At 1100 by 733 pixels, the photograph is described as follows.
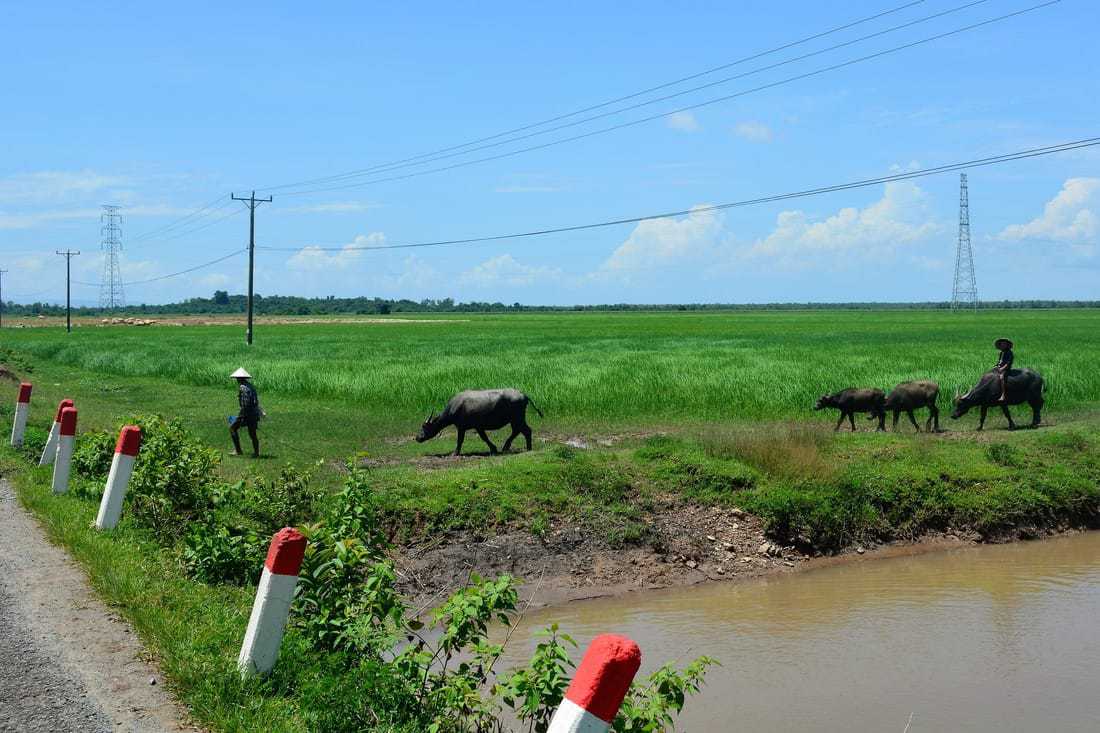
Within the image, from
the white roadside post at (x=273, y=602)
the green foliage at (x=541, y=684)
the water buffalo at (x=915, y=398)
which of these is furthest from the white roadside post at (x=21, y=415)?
the water buffalo at (x=915, y=398)

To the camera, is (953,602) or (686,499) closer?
(953,602)

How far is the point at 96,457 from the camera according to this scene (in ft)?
32.9

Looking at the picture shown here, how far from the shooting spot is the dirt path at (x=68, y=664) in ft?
14.1

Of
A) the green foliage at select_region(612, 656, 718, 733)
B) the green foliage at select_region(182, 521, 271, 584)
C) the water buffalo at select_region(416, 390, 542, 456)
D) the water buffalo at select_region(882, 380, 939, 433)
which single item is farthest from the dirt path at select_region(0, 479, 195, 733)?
the water buffalo at select_region(882, 380, 939, 433)

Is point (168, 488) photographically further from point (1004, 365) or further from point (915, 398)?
point (1004, 365)

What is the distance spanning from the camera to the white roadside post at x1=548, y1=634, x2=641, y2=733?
306 cm

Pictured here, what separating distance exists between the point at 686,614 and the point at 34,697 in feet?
21.4

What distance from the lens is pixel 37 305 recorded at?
613ft

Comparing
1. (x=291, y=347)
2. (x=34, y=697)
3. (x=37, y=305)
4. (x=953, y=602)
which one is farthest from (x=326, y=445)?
(x=37, y=305)

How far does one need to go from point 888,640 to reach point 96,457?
808 cm

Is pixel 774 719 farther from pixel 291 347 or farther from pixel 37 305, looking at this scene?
pixel 37 305

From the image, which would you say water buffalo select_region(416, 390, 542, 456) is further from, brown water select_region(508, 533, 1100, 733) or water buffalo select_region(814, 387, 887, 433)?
water buffalo select_region(814, 387, 887, 433)

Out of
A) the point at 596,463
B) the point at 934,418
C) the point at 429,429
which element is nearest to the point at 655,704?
the point at 596,463

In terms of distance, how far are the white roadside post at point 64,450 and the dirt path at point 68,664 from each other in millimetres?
2672
